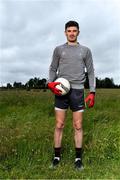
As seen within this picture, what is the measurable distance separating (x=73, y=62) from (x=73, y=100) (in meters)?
0.55

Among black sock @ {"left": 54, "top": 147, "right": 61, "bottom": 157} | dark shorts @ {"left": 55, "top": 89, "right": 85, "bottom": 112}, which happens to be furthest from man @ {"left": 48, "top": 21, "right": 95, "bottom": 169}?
black sock @ {"left": 54, "top": 147, "right": 61, "bottom": 157}

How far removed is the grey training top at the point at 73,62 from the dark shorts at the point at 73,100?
88mm

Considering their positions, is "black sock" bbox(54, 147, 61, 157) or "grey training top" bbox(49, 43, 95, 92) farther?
"black sock" bbox(54, 147, 61, 157)

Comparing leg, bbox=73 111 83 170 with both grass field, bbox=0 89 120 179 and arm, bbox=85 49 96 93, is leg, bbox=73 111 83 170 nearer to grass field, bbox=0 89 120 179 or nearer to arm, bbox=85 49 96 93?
grass field, bbox=0 89 120 179

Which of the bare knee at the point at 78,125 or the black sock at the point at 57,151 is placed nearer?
the bare knee at the point at 78,125

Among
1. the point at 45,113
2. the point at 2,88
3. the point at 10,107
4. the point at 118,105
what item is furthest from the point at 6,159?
the point at 2,88

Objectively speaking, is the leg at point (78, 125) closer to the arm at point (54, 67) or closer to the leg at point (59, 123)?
the leg at point (59, 123)

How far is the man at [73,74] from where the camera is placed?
6180 millimetres

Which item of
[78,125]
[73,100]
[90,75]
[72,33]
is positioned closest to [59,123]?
[78,125]

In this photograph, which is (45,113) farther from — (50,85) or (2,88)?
(2,88)

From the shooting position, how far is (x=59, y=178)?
18.9ft

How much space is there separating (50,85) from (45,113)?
497 centimetres

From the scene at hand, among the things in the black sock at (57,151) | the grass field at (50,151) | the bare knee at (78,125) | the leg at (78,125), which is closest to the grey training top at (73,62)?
the leg at (78,125)

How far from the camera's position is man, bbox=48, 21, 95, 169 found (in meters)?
6.18
